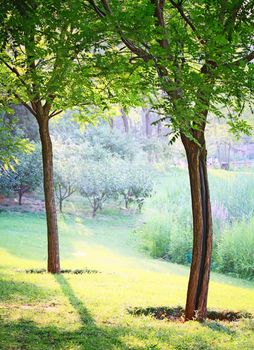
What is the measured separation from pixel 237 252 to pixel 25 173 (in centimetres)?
790

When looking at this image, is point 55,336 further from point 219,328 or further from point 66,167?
point 66,167

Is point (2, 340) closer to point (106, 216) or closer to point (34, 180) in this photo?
point (34, 180)

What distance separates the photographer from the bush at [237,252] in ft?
33.7

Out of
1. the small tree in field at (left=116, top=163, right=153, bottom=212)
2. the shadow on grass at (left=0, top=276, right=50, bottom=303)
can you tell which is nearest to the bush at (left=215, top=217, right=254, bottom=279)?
the shadow on grass at (left=0, top=276, right=50, bottom=303)

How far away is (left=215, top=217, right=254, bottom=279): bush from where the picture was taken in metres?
10.3

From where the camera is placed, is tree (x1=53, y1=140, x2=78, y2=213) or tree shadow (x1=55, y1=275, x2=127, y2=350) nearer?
tree shadow (x1=55, y1=275, x2=127, y2=350)

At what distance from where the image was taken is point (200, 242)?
504 centimetres

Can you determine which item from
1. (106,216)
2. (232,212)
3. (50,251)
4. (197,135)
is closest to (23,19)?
(197,135)

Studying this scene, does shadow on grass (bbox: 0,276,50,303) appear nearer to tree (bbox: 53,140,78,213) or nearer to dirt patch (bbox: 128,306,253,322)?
dirt patch (bbox: 128,306,253,322)

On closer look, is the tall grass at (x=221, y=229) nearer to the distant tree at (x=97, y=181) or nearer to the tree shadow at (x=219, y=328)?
the distant tree at (x=97, y=181)

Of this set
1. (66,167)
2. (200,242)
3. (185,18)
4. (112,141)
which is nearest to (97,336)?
(200,242)

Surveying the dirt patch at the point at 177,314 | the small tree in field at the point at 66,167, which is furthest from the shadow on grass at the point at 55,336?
the small tree in field at the point at 66,167

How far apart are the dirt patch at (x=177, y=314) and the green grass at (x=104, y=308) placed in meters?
0.14

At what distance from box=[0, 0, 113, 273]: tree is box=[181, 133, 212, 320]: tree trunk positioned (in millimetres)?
1232
